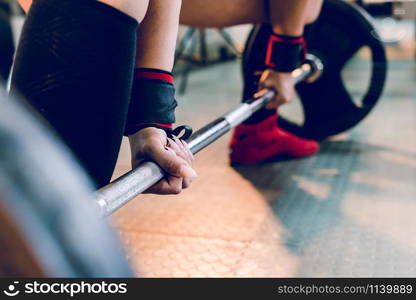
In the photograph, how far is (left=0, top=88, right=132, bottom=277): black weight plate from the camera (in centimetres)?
24

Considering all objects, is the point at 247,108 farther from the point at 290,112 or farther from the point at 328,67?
the point at 290,112

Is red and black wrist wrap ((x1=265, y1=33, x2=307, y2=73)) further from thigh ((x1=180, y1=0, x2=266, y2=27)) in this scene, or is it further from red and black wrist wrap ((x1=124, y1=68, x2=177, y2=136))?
red and black wrist wrap ((x1=124, y1=68, x2=177, y2=136))

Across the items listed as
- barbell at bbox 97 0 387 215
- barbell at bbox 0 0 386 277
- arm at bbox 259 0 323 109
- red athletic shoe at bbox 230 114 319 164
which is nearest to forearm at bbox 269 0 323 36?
arm at bbox 259 0 323 109

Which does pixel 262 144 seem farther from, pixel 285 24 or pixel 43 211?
pixel 43 211

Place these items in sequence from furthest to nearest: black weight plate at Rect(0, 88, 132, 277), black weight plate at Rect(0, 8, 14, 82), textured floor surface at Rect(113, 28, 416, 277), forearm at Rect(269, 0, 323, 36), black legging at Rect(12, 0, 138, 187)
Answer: black weight plate at Rect(0, 8, 14, 82)
forearm at Rect(269, 0, 323, 36)
textured floor surface at Rect(113, 28, 416, 277)
black legging at Rect(12, 0, 138, 187)
black weight plate at Rect(0, 88, 132, 277)

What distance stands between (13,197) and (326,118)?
4.66ft

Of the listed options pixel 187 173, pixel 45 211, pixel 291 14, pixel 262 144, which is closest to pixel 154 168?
pixel 187 173

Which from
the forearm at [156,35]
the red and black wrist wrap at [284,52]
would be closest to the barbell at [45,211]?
the forearm at [156,35]

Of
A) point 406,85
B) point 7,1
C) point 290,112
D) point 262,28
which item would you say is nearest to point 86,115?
point 262,28

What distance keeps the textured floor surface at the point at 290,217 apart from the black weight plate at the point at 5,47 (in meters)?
0.54

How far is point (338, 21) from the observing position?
154 centimetres

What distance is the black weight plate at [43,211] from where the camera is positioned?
24 centimetres

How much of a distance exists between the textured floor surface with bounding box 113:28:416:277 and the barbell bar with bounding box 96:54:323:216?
15 centimetres

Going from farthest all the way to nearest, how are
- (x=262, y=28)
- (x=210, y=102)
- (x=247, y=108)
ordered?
(x=210, y=102) < (x=262, y=28) < (x=247, y=108)
